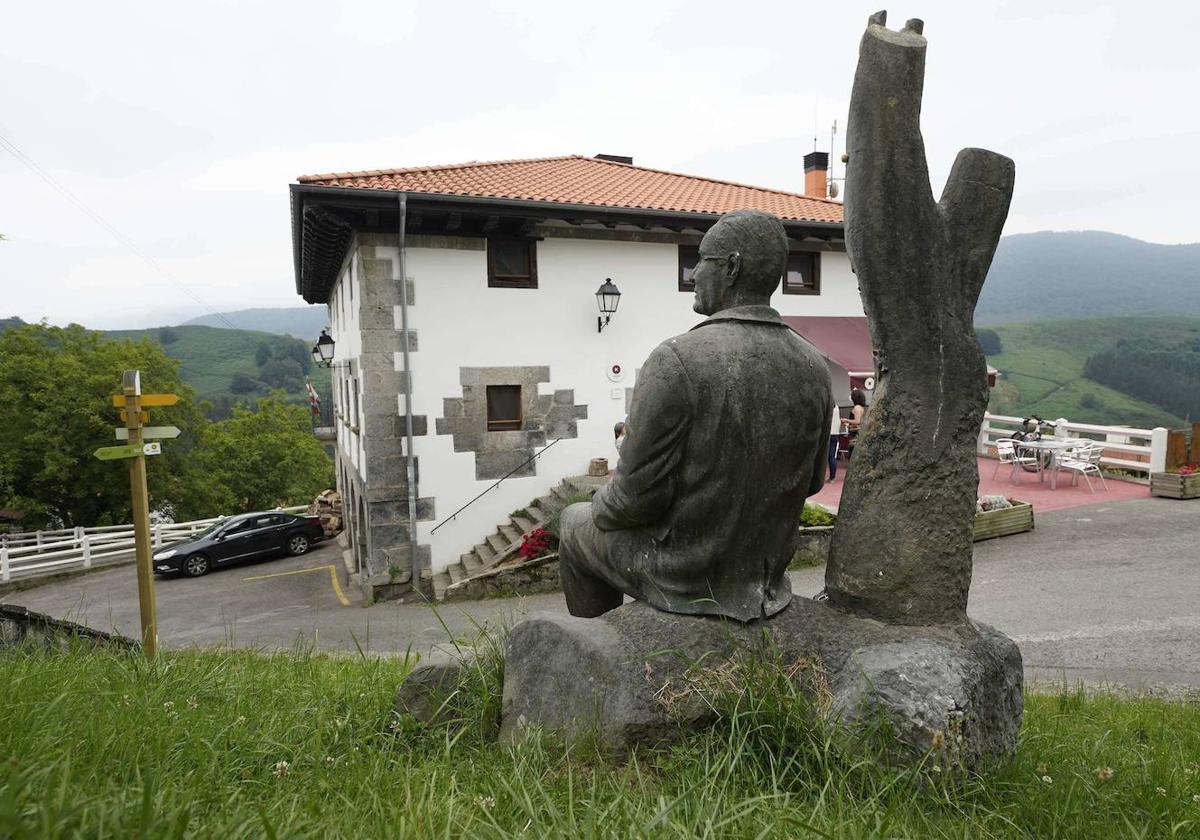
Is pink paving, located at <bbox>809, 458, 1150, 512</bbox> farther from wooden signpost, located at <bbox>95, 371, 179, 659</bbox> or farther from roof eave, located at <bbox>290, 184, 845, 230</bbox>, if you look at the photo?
wooden signpost, located at <bbox>95, 371, 179, 659</bbox>

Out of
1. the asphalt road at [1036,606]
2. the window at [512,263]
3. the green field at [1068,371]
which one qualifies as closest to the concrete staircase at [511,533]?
the asphalt road at [1036,606]

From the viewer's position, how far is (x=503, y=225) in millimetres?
11109

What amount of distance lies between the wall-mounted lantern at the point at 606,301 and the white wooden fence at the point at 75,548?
11584mm

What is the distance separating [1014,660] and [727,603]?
990mm

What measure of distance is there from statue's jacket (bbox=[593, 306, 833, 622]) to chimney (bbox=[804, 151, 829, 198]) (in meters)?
17.7

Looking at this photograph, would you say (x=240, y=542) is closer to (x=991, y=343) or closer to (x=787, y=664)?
(x=787, y=664)

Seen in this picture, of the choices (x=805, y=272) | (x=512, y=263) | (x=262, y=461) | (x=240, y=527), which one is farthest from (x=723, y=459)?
(x=262, y=461)

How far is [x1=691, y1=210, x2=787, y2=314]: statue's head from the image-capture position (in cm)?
246

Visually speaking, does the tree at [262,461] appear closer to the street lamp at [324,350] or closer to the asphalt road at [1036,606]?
the street lamp at [324,350]

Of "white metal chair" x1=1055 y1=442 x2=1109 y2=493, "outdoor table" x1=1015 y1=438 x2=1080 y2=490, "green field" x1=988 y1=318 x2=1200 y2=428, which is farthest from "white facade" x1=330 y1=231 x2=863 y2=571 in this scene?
"green field" x1=988 y1=318 x2=1200 y2=428

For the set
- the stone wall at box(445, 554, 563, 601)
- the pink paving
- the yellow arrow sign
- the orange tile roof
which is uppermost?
the orange tile roof

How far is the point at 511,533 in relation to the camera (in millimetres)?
11008

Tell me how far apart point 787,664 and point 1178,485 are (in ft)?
40.3

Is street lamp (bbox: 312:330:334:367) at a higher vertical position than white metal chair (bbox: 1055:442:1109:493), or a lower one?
higher
